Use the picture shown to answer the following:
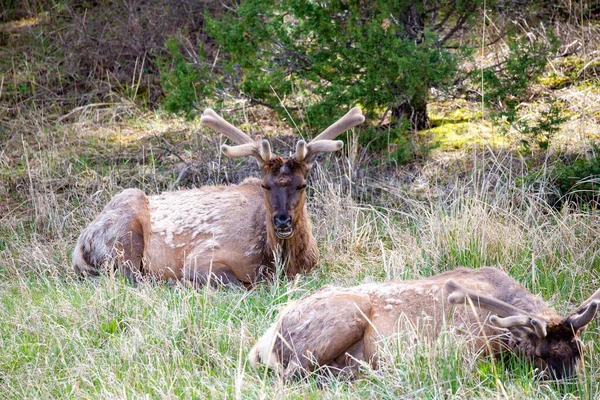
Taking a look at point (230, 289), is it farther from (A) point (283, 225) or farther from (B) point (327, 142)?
(B) point (327, 142)

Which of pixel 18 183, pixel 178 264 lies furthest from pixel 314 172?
pixel 18 183

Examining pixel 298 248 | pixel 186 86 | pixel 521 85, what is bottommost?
pixel 298 248

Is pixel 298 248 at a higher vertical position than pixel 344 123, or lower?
lower

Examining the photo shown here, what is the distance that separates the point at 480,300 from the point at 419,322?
2.02 ft

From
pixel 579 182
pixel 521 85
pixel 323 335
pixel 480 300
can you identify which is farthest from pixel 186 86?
pixel 480 300

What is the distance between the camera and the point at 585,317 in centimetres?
559

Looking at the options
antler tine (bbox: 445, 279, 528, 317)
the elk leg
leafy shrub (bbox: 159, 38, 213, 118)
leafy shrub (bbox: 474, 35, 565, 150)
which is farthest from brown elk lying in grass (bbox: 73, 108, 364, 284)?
antler tine (bbox: 445, 279, 528, 317)

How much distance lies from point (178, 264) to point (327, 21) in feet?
10.6

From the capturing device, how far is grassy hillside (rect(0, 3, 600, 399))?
5.68m

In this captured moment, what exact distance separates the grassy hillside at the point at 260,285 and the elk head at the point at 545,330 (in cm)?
11

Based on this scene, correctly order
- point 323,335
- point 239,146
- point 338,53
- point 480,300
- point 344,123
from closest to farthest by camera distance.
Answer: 1. point 480,300
2. point 323,335
3. point 239,146
4. point 344,123
5. point 338,53

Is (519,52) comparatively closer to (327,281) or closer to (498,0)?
(498,0)

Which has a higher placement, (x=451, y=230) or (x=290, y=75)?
(x=290, y=75)

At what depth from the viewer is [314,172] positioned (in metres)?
10.7
